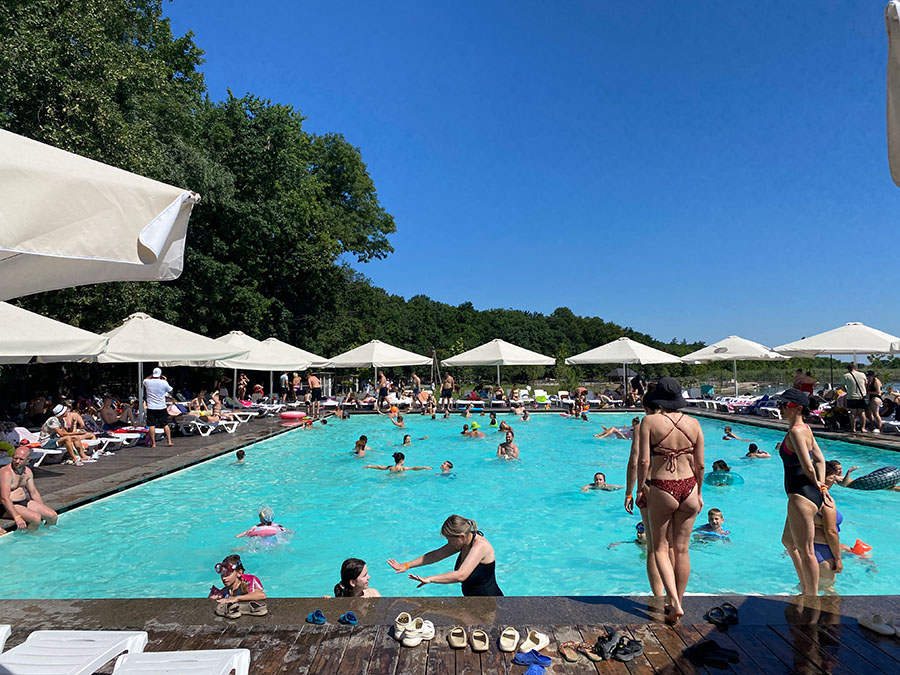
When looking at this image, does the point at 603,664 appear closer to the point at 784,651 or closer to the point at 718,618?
the point at 718,618

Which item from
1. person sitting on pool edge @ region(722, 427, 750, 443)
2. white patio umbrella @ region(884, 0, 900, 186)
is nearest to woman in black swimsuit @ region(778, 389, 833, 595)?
white patio umbrella @ region(884, 0, 900, 186)

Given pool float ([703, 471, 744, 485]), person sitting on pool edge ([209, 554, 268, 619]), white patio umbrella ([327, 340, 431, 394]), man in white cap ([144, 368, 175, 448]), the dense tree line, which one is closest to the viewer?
person sitting on pool edge ([209, 554, 268, 619])

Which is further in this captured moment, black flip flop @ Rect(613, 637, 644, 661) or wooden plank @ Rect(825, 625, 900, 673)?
black flip flop @ Rect(613, 637, 644, 661)

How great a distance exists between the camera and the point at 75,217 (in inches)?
93.7

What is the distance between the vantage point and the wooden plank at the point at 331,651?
10.4 feet

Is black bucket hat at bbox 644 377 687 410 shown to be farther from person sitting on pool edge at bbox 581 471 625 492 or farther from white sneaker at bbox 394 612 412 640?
person sitting on pool edge at bbox 581 471 625 492

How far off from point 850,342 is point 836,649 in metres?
17.0

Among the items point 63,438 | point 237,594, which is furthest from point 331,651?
point 63,438

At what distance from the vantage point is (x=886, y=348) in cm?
1622

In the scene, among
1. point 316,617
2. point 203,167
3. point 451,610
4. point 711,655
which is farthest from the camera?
point 203,167

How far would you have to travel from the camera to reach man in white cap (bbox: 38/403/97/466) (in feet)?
36.4

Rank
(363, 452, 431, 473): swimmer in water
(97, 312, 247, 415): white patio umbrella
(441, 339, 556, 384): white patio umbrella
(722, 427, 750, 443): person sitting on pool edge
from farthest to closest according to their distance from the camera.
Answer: (441, 339, 556, 384): white patio umbrella < (722, 427, 750, 443): person sitting on pool edge < (363, 452, 431, 473): swimmer in water < (97, 312, 247, 415): white patio umbrella

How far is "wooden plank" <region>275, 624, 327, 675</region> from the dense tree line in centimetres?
1368

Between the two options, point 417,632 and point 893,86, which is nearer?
point 893,86
